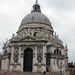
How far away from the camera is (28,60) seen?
44.2 metres

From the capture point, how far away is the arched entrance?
43838 mm

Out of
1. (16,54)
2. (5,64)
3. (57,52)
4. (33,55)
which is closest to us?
(33,55)

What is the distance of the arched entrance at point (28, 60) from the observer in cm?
4384

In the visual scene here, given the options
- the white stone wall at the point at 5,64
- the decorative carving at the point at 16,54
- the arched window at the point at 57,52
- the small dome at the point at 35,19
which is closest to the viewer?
the decorative carving at the point at 16,54

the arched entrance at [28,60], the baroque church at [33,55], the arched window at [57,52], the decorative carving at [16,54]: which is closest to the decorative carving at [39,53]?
the baroque church at [33,55]

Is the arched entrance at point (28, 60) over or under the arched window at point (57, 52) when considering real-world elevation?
under

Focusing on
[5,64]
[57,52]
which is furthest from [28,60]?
[57,52]

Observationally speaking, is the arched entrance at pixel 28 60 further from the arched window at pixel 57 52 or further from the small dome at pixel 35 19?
the small dome at pixel 35 19

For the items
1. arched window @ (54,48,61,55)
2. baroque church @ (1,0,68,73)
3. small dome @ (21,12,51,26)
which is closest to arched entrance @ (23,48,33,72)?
baroque church @ (1,0,68,73)

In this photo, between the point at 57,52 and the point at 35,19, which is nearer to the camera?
the point at 57,52

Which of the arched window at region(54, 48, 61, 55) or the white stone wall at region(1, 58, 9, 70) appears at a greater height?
the arched window at region(54, 48, 61, 55)

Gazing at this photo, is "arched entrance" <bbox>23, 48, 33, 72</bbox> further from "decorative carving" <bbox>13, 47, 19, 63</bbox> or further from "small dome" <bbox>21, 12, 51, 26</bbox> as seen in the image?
"small dome" <bbox>21, 12, 51, 26</bbox>

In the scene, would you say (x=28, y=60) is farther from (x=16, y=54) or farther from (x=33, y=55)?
(x=16, y=54)

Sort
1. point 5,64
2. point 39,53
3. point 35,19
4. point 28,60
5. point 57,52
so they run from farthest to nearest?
point 35,19, point 57,52, point 5,64, point 28,60, point 39,53
